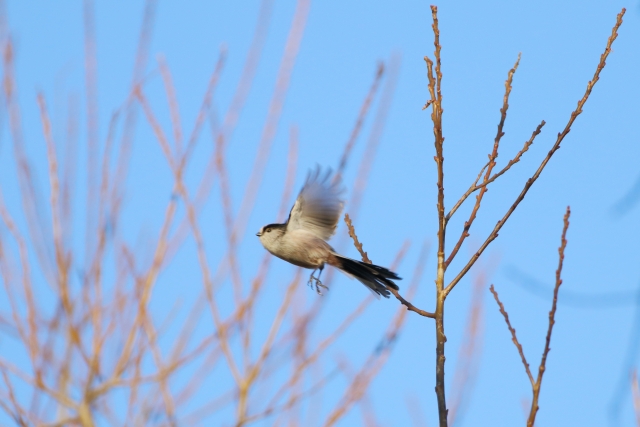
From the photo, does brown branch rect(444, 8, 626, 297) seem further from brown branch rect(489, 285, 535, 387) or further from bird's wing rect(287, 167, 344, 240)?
bird's wing rect(287, 167, 344, 240)

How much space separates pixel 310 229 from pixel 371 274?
989 millimetres

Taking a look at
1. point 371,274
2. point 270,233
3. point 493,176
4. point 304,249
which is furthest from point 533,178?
point 270,233

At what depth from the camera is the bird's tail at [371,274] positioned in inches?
120

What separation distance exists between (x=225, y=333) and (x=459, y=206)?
3.97 ft

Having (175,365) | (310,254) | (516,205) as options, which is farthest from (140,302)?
(516,205)

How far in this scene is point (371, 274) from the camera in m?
3.17

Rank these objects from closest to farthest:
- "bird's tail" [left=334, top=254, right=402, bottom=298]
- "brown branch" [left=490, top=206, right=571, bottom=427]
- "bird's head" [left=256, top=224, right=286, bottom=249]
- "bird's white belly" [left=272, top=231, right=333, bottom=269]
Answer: "brown branch" [left=490, top=206, right=571, bottom=427], "bird's tail" [left=334, top=254, right=402, bottom=298], "bird's white belly" [left=272, top=231, right=333, bottom=269], "bird's head" [left=256, top=224, right=286, bottom=249]

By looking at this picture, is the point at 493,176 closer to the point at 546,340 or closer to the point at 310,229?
the point at 546,340

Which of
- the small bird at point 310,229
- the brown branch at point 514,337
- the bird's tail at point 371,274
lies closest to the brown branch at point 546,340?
the brown branch at point 514,337

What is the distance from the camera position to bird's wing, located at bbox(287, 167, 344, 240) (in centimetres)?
405

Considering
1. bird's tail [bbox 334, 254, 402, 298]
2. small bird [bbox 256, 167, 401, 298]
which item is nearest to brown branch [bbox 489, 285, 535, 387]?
bird's tail [bbox 334, 254, 402, 298]

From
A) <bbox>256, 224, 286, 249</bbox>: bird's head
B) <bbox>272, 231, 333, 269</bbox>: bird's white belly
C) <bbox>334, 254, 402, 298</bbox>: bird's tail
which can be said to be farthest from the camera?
<bbox>256, 224, 286, 249</bbox>: bird's head

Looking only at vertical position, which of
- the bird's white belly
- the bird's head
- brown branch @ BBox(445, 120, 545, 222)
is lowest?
brown branch @ BBox(445, 120, 545, 222)

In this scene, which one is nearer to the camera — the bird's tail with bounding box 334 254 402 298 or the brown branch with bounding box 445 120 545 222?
the brown branch with bounding box 445 120 545 222
